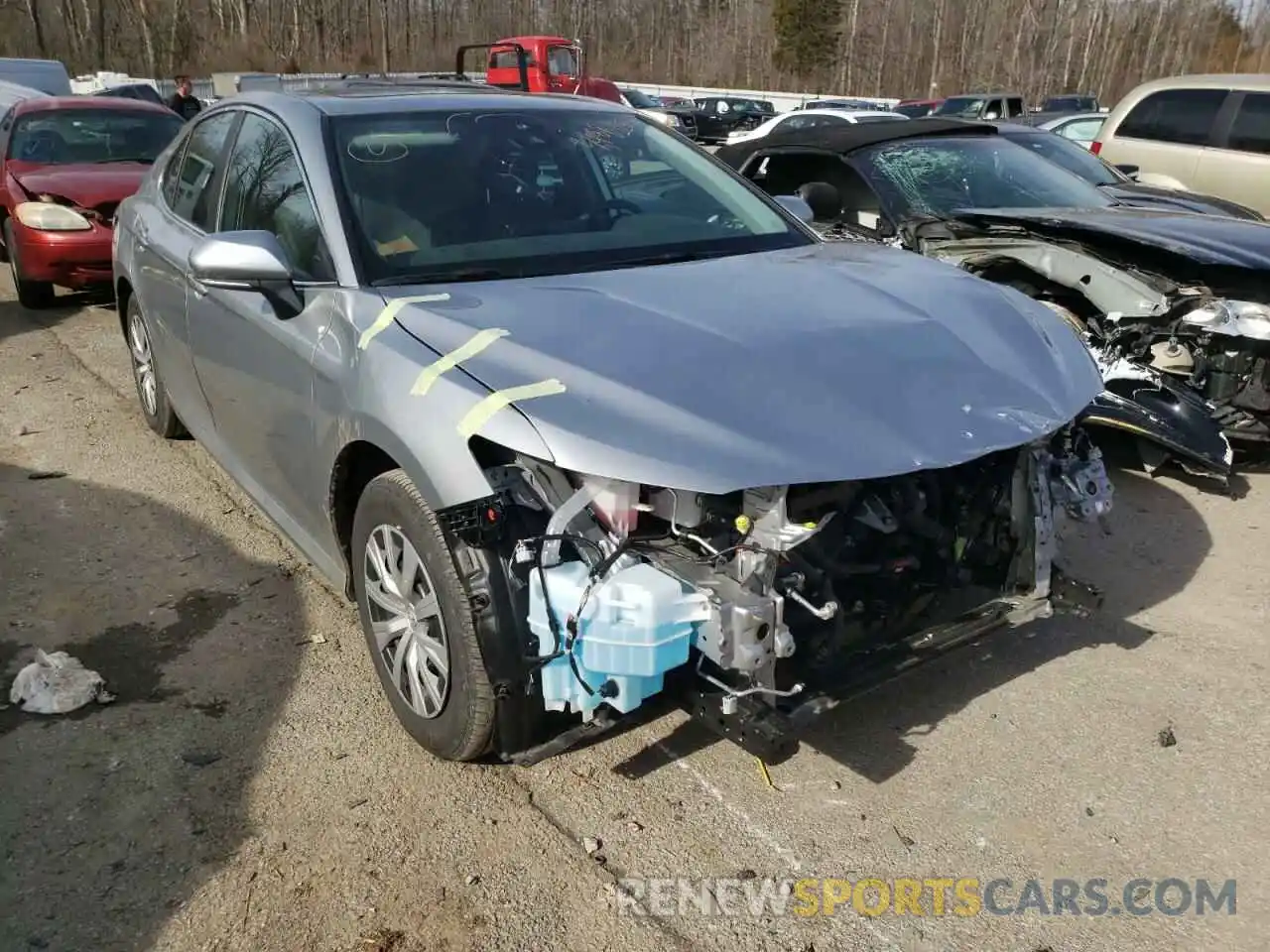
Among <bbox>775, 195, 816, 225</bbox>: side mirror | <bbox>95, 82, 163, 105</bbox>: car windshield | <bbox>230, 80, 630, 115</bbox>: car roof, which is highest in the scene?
<bbox>230, 80, 630, 115</bbox>: car roof

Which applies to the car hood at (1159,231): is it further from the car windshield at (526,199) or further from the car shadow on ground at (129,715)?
the car shadow on ground at (129,715)

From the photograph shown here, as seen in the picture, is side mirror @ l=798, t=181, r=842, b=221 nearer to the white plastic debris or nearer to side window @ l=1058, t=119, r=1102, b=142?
the white plastic debris

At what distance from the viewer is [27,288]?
8477mm

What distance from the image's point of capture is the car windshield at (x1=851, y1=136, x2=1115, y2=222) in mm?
5962

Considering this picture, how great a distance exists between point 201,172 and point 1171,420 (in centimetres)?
430

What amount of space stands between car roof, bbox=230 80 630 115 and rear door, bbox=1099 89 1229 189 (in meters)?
A: 8.92

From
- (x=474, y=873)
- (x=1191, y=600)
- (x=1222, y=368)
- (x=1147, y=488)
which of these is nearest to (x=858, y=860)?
(x=474, y=873)

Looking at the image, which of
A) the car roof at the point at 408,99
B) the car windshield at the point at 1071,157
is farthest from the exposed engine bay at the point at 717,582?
the car windshield at the point at 1071,157

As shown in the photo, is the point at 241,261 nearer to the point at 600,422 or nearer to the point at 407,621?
the point at 407,621

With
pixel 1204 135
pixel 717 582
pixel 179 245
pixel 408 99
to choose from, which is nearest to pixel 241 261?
pixel 408 99

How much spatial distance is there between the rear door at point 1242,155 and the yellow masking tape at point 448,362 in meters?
10.5

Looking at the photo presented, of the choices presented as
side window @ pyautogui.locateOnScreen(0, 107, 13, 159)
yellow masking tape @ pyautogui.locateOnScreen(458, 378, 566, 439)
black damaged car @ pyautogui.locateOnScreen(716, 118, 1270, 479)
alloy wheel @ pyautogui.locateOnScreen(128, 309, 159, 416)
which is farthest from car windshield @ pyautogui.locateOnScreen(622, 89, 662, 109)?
yellow masking tape @ pyautogui.locateOnScreen(458, 378, 566, 439)

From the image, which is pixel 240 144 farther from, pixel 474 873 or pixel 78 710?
pixel 474 873

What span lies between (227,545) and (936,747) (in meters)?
2.90
